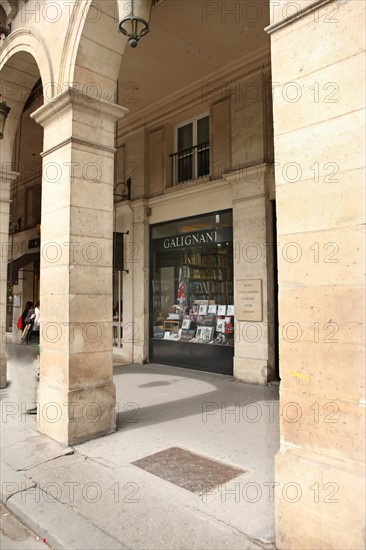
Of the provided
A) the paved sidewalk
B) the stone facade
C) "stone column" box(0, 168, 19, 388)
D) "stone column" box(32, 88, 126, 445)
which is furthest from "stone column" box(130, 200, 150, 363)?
"stone column" box(32, 88, 126, 445)

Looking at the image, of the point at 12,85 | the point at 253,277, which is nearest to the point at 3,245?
the point at 12,85

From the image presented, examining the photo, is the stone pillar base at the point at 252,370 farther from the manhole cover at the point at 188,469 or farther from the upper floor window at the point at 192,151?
the upper floor window at the point at 192,151

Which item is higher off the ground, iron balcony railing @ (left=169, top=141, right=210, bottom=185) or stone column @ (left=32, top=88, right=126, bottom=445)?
iron balcony railing @ (left=169, top=141, right=210, bottom=185)

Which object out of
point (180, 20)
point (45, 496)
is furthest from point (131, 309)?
point (45, 496)

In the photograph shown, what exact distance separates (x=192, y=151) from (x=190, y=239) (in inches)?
86.5

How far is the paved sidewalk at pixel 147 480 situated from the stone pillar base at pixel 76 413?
130 millimetres

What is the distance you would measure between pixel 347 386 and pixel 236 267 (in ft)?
19.5

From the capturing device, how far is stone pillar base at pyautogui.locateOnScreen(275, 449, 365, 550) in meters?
2.30

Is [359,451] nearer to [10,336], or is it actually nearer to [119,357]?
[119,357]

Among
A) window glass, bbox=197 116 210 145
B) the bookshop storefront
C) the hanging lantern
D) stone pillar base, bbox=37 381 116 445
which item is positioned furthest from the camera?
window glass, bbox=197 116 210 145

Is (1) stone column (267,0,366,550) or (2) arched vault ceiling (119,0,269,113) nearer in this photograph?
(1) stone column (267,0,366,550)

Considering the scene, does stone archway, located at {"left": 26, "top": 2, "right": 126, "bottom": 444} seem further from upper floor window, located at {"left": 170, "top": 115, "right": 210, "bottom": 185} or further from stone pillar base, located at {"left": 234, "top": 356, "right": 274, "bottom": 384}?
upper floor window, located at {"left": 170, "top": 115, "right": 210, "bottom": 185}

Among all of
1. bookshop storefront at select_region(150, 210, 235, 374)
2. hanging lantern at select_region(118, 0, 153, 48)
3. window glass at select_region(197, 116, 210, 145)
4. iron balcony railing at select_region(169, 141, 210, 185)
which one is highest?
window glass at select_region(197, 116, 210, 145)

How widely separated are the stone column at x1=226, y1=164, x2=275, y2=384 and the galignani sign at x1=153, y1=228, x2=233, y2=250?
0.60 meters
